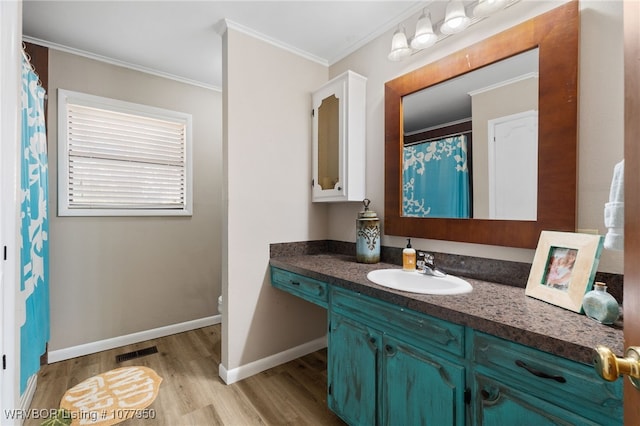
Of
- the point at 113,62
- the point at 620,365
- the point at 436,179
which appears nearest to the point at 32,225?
the point at 113,62

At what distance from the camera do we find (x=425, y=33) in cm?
167

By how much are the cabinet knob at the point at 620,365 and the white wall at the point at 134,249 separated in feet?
9.72

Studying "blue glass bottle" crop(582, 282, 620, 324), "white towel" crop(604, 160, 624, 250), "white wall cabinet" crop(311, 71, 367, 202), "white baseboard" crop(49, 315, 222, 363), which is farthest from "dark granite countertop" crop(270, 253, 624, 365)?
"white baseboard" crop(49, 315, 222, 363)

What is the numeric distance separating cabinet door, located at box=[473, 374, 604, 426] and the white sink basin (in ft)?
1.51

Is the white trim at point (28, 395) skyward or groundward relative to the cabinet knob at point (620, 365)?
groundward

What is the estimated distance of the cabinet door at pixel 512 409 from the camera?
0.83 metres

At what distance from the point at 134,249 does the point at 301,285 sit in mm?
1694

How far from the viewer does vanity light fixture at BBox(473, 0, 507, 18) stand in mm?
1384

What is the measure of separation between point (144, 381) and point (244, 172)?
157 centimetres

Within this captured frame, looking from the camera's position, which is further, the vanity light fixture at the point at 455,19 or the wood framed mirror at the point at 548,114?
the vanity light fixture at the point at 455,19

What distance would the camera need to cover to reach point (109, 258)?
2.51 metres

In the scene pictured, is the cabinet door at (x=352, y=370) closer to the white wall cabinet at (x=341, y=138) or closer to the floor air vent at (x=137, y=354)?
the white wall cabinet at (x=341, y=138)

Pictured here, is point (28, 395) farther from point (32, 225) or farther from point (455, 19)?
point (455, 19)

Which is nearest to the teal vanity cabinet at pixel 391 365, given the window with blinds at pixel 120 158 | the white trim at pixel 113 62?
the window with blinds at pixel 120 158
